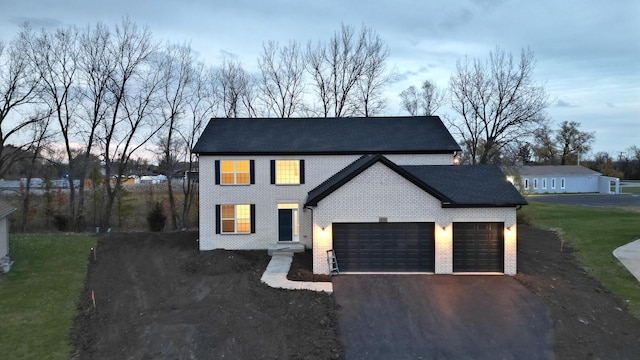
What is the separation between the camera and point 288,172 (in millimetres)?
20188

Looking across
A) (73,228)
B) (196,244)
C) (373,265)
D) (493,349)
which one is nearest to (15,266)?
(196,244)

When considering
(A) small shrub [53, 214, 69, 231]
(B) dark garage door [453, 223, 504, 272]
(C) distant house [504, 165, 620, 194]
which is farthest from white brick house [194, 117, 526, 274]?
(C) distant house [504, 165, 620, 194]

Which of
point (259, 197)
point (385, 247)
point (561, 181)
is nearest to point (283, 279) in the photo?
point (385, 247)

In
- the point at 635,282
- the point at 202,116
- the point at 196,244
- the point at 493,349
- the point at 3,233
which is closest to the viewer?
the point at 493,349

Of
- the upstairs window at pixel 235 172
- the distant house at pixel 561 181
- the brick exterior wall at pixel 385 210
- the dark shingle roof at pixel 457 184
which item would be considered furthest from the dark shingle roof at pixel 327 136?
the distant house at pixel 561 181

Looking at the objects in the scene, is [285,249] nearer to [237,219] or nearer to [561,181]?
[237,219]

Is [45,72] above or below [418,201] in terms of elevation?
above

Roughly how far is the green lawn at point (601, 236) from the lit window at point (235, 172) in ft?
55.1

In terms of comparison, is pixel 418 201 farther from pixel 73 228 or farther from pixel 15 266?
pixel 73 228

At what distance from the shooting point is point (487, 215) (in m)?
15.6

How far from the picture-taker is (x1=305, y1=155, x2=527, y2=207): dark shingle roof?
15.5m

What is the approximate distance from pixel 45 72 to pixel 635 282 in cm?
3678

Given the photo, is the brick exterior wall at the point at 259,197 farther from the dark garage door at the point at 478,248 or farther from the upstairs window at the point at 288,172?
the dark garage door at the point at 478,248

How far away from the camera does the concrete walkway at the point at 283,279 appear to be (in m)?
13.7
